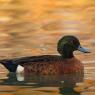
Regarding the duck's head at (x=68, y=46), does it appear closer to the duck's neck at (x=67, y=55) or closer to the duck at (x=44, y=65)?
the duck's neck at (x=67, y=55)

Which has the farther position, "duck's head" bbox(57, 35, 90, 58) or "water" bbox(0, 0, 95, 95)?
"duck's head" bbox(57, 35, 90, 58)

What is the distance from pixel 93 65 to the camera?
50.5 ft

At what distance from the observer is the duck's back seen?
49.6ft

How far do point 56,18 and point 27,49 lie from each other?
514 cm

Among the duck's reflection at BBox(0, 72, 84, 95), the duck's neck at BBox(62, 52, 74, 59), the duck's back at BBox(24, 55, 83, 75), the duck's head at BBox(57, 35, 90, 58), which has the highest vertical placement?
the duck's head at BBox(57, 35, 90, 58)

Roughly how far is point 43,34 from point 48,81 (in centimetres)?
595

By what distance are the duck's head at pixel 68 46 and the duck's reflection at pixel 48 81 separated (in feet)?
2.49

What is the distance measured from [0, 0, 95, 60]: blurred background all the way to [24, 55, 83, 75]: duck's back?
101cm

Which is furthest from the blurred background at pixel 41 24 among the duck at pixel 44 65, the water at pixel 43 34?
the duck at pixel 44 65

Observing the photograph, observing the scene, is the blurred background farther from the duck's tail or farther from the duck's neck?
the duck's tail

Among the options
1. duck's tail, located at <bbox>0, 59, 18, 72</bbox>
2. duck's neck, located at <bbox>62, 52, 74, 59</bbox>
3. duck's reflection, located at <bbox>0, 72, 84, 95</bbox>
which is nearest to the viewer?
duck's reflection, located at <bbox>0, 72, 84, 95</bbox>

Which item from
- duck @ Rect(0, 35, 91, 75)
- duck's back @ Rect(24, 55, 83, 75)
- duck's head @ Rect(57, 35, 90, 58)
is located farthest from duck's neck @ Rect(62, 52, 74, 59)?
duck's back @ Rect(24, 55, 83, 75)

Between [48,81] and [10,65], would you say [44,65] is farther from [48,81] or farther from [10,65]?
[48,81]

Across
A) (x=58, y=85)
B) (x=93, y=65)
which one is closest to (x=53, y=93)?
(x=58, y=85)
